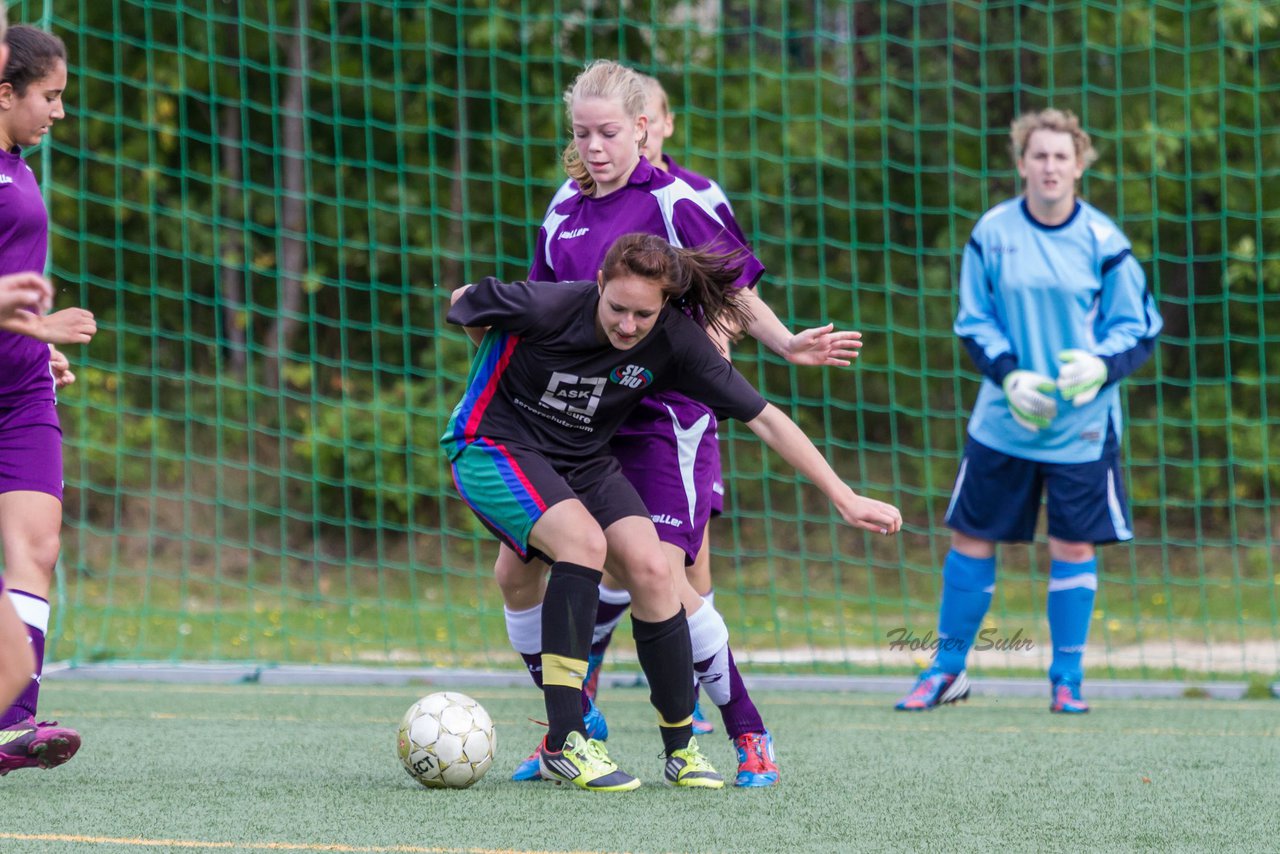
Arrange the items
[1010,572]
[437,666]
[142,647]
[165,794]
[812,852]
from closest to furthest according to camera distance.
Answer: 1. [812,852]
2. [165,794]
3. [437,666]
4. [142,647]
5. [1010,572]

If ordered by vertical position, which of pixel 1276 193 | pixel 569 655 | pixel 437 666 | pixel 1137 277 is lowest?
pixel 437 666

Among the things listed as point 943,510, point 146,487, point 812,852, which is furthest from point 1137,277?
point 146,487

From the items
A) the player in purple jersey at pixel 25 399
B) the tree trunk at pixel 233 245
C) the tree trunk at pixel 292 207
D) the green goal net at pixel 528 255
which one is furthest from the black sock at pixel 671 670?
the tree trunk at pixel 233 245

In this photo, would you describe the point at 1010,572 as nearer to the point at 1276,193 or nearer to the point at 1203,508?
the point at 1203,508

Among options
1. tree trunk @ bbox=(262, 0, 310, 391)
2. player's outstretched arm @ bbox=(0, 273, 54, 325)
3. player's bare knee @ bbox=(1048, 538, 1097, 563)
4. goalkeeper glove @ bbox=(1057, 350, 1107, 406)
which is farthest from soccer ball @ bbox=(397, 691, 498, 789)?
tree trunk @ bbox=(262, 0, 310, 391)

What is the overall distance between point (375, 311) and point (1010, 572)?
4099mm

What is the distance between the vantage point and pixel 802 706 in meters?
5.79

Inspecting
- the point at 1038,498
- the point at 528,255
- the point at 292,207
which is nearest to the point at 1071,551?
the point at 1038,498

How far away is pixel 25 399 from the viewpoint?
12.3ft

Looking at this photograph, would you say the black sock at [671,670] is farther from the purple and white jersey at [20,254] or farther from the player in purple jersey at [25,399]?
the purple and white jersey at [20,254]

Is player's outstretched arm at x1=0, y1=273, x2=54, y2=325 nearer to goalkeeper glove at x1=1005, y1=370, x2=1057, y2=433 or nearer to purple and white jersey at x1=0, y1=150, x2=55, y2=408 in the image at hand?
purple and white jersey at x1=0, y1=150, x2=55, y2=408

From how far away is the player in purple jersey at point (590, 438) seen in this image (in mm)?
3641

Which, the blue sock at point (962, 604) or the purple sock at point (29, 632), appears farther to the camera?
the blue sock at point (962, 604)

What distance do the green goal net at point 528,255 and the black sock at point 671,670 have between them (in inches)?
186
